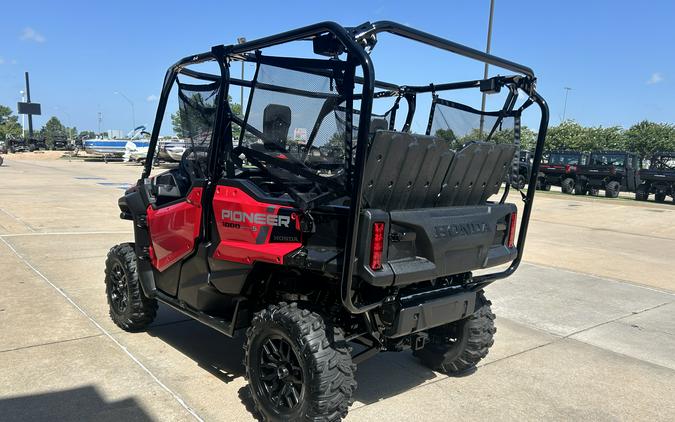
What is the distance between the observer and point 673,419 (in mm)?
3459

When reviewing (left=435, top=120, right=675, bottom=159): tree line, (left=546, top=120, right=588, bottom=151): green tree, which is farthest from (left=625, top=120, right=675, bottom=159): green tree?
(left=546, top=120, right=588, bottom=151): green tree

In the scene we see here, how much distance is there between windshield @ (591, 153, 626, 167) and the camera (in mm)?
27047

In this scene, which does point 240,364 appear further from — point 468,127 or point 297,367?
point 468,127

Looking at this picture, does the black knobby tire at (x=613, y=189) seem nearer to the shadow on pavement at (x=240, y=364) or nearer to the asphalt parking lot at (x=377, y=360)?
the asphalt parking lot at (x=377, y=360)

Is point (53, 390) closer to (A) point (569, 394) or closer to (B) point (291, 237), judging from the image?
(B) point (291, 237)

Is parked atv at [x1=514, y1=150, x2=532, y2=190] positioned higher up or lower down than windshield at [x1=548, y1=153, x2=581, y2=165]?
lower down

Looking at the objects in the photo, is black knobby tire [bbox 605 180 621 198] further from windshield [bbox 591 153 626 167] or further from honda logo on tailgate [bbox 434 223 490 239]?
honda logo on tailgate [bbox 434 223 490 239]

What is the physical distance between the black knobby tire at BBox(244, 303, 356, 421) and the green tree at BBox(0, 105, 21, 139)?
88.1 meters

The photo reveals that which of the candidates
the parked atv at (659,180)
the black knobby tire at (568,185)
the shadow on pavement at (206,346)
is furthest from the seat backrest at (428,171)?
the black knobby tire at (568,185)

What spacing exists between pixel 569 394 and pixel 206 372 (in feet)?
8.62

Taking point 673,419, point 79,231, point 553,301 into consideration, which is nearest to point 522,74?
point 673,419

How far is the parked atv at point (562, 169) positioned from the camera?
2788 centimetres

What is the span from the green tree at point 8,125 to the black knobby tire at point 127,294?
282ft

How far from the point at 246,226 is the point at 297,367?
2.79 feet
